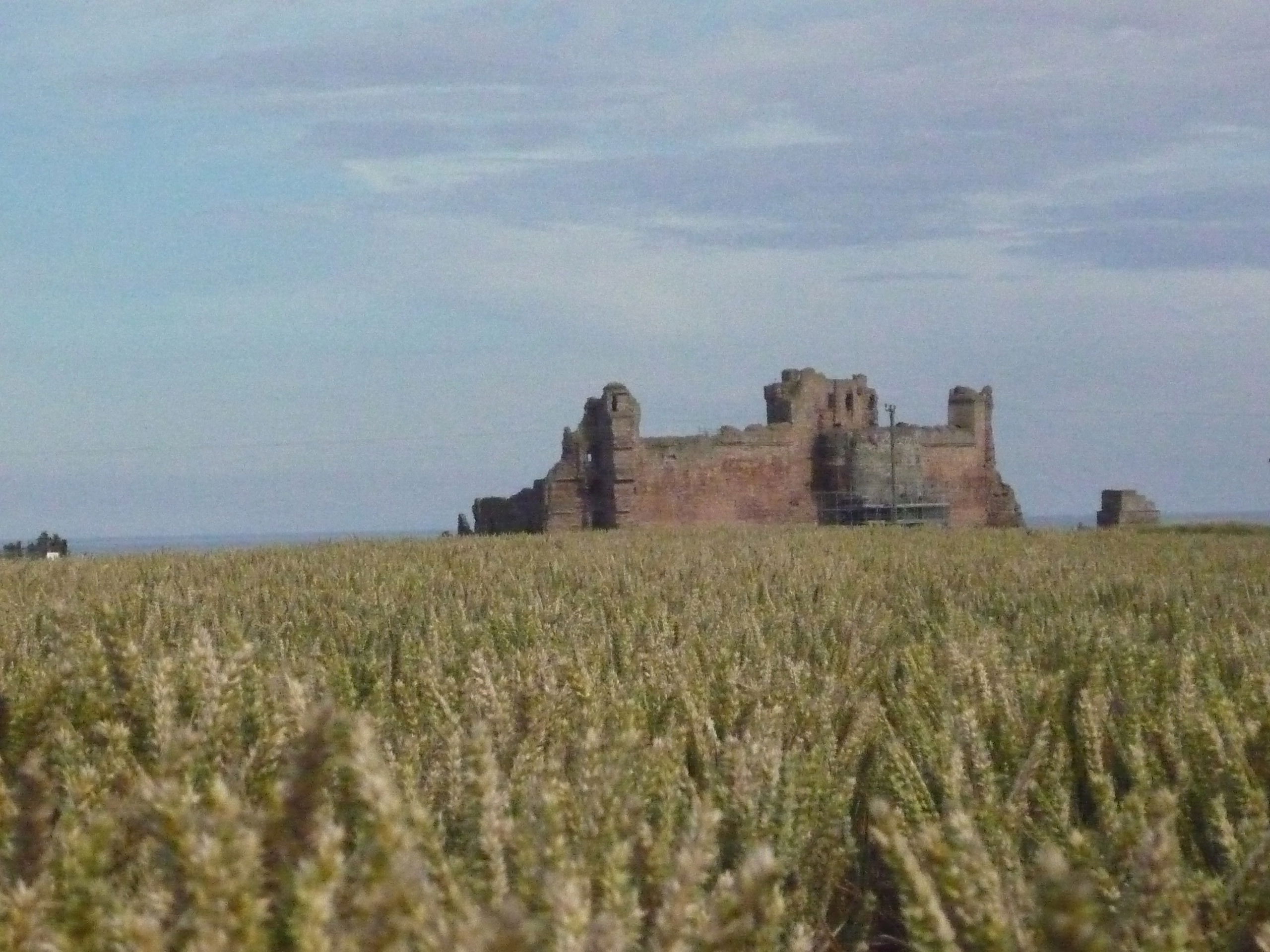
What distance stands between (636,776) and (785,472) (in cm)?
3261

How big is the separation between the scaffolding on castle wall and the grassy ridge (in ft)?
94.7

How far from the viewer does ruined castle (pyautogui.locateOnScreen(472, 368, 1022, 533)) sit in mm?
32719

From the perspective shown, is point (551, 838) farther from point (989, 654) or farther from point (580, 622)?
point (580, 622)

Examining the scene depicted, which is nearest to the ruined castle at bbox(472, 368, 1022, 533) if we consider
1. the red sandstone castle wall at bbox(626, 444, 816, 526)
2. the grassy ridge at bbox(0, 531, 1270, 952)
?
the red sandstone castle wall at bbox(626, 444, 816, 526)

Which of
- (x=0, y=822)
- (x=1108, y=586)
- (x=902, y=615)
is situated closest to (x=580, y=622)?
(x=902, y=615)

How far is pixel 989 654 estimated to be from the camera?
11.5ft

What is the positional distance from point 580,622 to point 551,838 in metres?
3.31

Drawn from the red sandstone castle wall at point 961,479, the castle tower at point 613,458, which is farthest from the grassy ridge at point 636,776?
the red sandstone castle wall at point 961,479

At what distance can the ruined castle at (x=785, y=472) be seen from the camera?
32.7 m

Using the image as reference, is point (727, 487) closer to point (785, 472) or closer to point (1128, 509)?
point (785, 472)

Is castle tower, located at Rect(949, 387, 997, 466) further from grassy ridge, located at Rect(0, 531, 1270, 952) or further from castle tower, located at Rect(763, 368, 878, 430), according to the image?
grassy ridge, located at Rect(0, 531, 1270, 952)

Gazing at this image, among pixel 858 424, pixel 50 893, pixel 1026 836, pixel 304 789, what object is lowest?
pixel 1026 836

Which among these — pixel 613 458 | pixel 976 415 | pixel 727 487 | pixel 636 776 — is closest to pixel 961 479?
pixel 976 415

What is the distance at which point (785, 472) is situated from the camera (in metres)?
34.9
